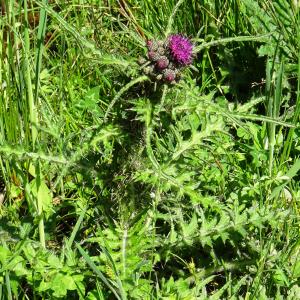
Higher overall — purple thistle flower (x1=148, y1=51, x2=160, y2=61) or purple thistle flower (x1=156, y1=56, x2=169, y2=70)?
purple thistle flower (x1=148, y1=51, x2=160, y2=61)

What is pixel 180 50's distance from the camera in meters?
1.79

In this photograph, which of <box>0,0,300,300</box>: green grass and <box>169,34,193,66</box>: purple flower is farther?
<box>0,0,300,300</box>: green grass

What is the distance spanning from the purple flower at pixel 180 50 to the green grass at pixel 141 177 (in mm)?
40

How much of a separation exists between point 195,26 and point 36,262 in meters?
1.59

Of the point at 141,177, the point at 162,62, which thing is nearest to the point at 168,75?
the point at 162,62

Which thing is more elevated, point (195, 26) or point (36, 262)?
point (195, 26)

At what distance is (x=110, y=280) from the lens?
75.2 inches

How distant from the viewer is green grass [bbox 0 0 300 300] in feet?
6.25

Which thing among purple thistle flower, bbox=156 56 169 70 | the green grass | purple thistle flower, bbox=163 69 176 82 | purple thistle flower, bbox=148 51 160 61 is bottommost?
the green grass

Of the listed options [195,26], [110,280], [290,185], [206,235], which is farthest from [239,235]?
[195,26]

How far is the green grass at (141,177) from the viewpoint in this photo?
75.0 inches

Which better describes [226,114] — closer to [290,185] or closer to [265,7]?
[290,185]

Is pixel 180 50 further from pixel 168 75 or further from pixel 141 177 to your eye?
pixel 141 177

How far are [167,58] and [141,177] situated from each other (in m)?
0.37
